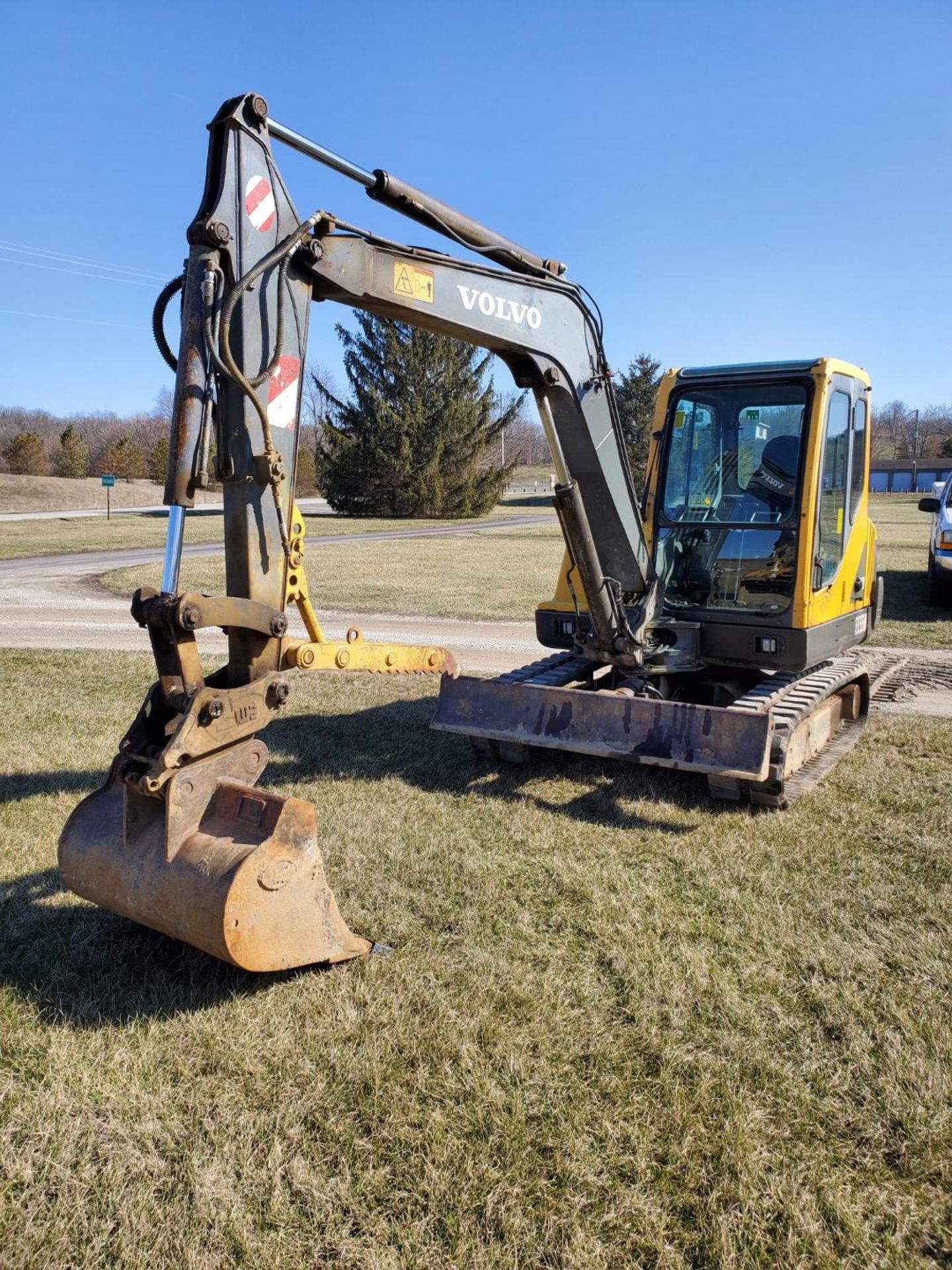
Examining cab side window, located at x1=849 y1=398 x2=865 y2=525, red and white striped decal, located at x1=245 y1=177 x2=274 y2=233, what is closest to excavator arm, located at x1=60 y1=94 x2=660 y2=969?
red and white striped decal, located at x1=245 y1=177 x2=274 y2=233

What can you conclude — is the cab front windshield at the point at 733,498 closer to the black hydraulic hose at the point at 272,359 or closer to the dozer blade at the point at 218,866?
the black hydraulic hose at the point at 272,359

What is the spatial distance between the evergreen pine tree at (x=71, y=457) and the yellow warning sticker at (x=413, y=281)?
199ft

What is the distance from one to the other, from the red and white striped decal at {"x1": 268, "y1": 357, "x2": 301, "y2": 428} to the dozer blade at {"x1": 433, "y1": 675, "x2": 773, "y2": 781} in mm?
2402

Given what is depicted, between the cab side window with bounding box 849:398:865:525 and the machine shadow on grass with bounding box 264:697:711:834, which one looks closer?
the machine shadow on grass with bounding box 264:697:711:834

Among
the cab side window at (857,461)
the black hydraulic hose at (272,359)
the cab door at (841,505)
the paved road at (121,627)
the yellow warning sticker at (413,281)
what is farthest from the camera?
the paved road at (121,627)

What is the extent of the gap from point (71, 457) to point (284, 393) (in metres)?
62.0

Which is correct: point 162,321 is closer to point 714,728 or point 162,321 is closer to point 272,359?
point 272,359

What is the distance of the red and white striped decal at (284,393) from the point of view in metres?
3.88

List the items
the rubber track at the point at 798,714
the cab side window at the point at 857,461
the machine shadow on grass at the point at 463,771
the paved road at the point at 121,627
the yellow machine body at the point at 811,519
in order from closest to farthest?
the rubber track at the point at 798,714 < the machine shadow on grass at the point at 463,771 < the yellow machine body at the point at 811,519 < the cab side window at the point at 857,461 < the paved road at the point at 121,627

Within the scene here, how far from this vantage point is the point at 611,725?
18.3 feet

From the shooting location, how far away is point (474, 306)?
4738 millimetres

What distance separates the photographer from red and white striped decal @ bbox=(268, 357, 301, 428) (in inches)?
153

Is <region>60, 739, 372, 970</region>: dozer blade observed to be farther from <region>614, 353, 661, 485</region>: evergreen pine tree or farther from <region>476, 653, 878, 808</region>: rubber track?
<region>614, 353, 661, 485</region>: evergreen pine tree

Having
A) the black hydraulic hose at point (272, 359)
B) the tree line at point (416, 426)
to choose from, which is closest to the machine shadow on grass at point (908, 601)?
the black hydraulic hose at point (272, 359)
